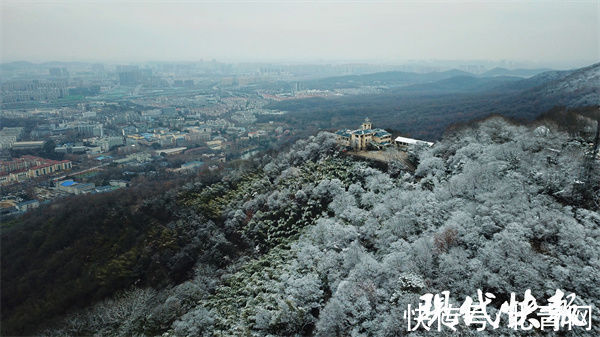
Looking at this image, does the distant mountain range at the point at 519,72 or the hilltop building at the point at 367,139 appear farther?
the distant mountain range at the point at 519,72

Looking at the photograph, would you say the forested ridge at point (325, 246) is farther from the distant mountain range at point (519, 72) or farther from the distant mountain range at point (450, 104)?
the distant mountain range at point (519, 72)

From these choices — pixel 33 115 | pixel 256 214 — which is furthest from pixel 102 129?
pixel 256 214

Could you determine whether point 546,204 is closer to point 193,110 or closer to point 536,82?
point 536,82

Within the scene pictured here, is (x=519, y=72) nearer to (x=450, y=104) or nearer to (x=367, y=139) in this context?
(x=450, y=104)

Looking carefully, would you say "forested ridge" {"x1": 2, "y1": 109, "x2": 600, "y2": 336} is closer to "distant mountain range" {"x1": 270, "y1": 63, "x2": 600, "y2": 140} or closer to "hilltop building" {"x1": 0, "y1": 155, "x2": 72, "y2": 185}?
"hilltop building" {"x1": 0, "y1": 155, "x2": 72, "y2": 185}

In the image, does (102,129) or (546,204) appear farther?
(102,129)

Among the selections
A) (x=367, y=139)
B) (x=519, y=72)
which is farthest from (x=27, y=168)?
(x=519, y=72)

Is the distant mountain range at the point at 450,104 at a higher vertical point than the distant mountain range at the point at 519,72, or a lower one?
lower

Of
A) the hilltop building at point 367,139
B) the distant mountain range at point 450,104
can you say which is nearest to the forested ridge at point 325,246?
the hilltop building at point 367,139

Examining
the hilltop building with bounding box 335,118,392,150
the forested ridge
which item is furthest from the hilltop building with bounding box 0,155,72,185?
the hilltop building with bounding box 335,118,392,150
